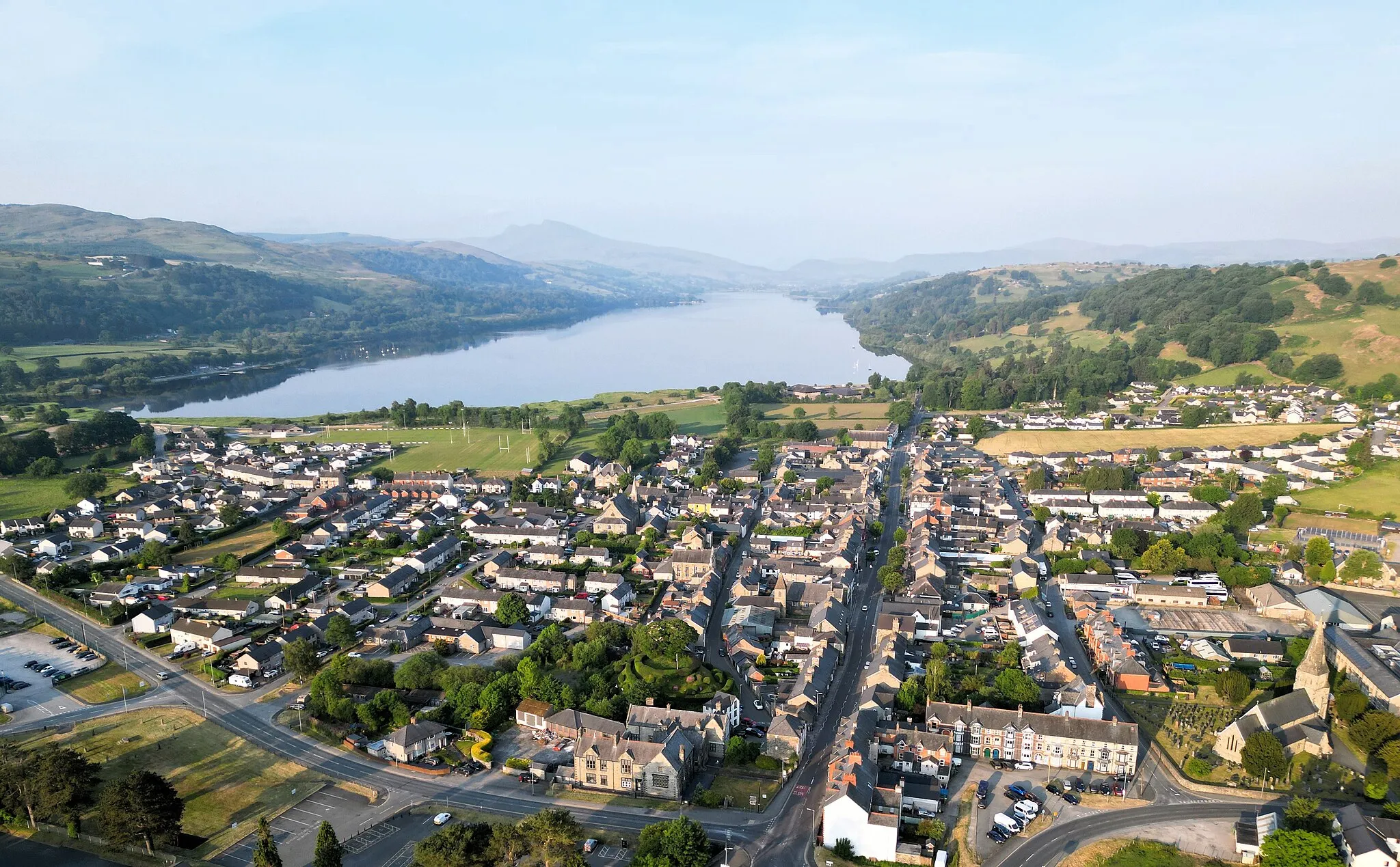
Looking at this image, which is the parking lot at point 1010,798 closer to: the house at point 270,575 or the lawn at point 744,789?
the lawn at point 744,789

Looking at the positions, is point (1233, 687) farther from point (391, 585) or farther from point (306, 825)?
point (391, 585)

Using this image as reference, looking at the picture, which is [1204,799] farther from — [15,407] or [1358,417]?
[15,407]

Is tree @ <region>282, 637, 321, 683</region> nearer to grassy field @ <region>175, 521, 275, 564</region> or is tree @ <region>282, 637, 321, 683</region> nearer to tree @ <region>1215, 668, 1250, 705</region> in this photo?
grassy field @ <region>175, 521, 275, 564</region>

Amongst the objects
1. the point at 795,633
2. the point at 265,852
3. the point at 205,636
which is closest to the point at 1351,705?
the point at 795,633

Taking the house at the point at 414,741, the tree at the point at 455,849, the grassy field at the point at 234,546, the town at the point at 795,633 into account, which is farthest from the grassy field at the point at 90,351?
the tree at the point at 455,849

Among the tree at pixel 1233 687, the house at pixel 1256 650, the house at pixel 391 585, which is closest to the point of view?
the tree at pixel 1233 687

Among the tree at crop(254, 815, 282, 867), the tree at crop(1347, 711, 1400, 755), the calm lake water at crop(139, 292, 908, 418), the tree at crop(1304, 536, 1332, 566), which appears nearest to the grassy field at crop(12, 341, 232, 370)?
the calm lake water at crop(139, 292, 908, 418)
